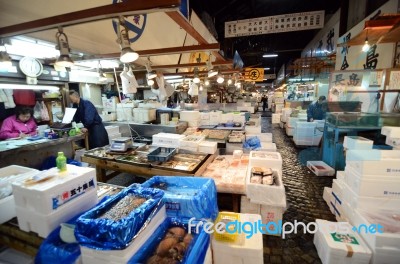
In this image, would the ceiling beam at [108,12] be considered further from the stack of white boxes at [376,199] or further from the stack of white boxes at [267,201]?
the stack of white boxes at [376,199]

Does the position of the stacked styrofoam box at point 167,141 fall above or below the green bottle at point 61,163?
below

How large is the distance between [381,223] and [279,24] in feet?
28.6

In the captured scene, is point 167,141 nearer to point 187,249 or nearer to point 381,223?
point 187,249

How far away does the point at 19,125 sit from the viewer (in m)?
4.73

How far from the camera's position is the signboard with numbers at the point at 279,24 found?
811 centimetres

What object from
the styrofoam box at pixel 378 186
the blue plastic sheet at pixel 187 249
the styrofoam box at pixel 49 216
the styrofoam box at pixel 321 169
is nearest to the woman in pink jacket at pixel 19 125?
the styrofoam box at pixel 49 216

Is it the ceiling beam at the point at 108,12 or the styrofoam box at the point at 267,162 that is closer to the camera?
the ceiling beam at the point at 108,12

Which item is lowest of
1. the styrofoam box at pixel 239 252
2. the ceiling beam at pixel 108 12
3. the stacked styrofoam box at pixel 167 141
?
the styrofoam box at pixel 239 252

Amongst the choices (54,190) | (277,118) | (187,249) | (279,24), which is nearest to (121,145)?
(54,190)

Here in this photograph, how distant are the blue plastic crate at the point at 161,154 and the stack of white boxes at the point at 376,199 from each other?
9.82 ft

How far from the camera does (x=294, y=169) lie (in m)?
5.96

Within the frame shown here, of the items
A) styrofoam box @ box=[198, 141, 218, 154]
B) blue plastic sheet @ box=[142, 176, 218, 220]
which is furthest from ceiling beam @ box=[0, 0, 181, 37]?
styrofoam box @ box=[198, 141, 218, 154]

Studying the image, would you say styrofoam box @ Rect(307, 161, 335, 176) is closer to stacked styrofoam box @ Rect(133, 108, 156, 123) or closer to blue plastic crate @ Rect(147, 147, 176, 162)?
blue plastic crate @ Rect(147, 147, 176, 162)

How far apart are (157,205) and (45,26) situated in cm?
259
